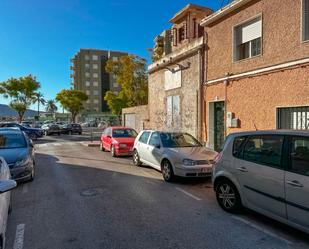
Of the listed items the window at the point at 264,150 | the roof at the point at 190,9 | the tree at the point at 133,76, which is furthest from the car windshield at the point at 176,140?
the tree at the point at 133,76

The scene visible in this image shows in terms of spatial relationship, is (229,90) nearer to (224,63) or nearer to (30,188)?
(224,63)

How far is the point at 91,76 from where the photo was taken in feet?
252

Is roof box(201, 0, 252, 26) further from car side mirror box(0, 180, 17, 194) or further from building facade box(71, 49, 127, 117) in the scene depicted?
building facade box(71, 49, 127, 117)

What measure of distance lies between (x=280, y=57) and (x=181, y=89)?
21.1ft

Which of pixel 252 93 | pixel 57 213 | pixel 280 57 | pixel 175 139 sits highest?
pixel 280 57

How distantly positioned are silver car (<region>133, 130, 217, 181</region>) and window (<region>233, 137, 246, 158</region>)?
2.14 m

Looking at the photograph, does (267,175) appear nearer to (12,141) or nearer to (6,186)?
(6,186)

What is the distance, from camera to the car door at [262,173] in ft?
12.6

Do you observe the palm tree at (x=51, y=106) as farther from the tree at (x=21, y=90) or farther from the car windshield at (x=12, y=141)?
the car windshield at (x=12, y=141)

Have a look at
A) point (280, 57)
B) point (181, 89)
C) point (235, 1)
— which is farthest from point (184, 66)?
point (280, 57)

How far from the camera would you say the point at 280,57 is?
867cm

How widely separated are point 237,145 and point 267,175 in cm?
95

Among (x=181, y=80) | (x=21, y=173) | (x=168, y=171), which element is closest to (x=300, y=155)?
(x=168, y=171)

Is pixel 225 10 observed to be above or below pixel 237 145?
above
